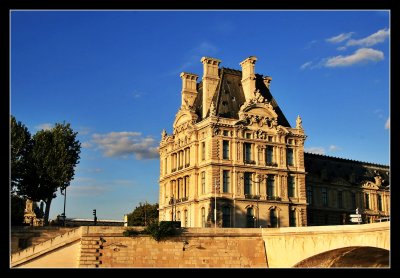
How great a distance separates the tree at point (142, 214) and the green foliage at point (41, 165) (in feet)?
94.7

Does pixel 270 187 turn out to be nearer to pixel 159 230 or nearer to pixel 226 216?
pixel 226 216

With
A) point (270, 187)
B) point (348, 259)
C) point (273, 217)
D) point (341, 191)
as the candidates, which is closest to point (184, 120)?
point (270, 187)

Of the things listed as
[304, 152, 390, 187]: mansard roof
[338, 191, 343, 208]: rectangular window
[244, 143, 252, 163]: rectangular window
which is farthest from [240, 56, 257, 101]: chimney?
[338, 191, 343, 208]: rectangular window

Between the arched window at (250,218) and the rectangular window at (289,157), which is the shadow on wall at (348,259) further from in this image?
the rectangular window at (289,157)

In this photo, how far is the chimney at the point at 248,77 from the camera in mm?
70875

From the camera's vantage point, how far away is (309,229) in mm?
47969

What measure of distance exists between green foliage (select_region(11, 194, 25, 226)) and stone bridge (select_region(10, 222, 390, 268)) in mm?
13521

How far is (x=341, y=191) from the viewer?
78.7 meters

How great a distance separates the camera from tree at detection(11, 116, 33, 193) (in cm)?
6081

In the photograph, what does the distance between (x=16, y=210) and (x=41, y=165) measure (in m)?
6.85
